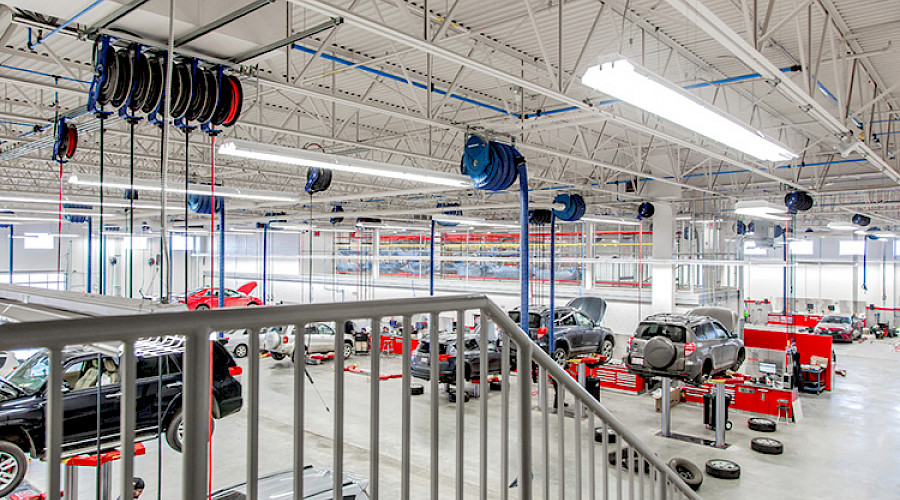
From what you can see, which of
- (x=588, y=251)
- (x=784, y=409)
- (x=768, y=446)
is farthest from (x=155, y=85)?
(x=588, y=251)

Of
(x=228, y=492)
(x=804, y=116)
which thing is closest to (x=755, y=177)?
(x=804, y=116)

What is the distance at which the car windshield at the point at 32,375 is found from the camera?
6154mm

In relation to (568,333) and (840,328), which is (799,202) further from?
(840,328)

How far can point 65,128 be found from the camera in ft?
21.6

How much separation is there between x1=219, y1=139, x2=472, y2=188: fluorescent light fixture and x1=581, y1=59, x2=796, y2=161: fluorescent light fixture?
3.83m

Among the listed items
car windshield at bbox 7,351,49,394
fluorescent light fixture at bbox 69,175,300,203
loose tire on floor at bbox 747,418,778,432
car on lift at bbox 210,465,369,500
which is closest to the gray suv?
loose tire on floor at bbox 747,418,778,432

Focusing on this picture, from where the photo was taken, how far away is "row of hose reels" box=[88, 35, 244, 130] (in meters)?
3.23

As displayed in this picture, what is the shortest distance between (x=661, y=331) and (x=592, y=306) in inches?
250

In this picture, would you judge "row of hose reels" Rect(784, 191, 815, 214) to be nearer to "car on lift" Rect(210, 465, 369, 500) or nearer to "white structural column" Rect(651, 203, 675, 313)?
"white structural column" Rect(651, 203, 675, 313)

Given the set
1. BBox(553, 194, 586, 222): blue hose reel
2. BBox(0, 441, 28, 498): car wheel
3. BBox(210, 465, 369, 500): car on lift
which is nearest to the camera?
BBox(210, 465, 369, 500): car on lift

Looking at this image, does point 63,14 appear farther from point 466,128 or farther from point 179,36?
point 466,128

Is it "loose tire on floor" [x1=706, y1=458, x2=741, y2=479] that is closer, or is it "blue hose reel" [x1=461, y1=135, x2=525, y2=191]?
"blue hose reel" [x1=461, y1=135, x2=525, y2=191]

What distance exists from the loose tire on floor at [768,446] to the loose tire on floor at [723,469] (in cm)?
122

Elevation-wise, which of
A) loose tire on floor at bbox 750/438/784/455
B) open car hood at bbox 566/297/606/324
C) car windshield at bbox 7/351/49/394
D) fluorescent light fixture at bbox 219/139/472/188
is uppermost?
fluorescent light fixture at bbox 219/139/472/188
